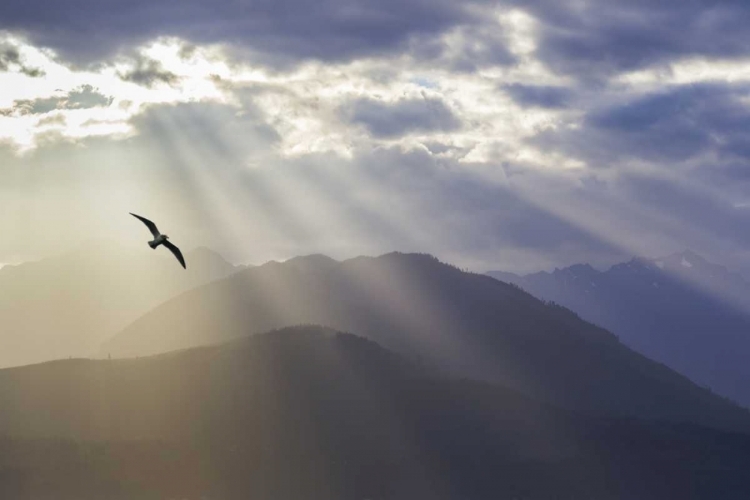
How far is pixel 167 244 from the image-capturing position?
291 ft
